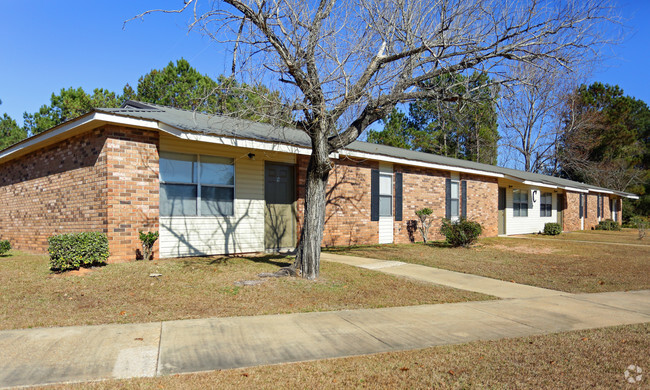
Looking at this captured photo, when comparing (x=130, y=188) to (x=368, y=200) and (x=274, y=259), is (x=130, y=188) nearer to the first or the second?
(x=274, y=259)

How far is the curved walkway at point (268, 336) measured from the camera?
398cm

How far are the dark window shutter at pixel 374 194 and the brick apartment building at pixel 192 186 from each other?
0.16 ft

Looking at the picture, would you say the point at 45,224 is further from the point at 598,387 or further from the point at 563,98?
the point at 563,98

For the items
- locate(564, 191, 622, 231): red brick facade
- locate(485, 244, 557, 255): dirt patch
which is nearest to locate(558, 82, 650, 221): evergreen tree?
locate(564, 191, 622, 231): red brick facade

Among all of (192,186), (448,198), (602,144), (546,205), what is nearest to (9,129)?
(192,186)

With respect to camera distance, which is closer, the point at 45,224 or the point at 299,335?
the point at 299,335

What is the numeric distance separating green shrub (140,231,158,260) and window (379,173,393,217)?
8113 mm

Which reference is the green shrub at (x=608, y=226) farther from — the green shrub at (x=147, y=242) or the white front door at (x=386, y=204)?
the green shrub at (x=147, y=242)

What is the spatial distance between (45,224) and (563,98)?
37.3 m

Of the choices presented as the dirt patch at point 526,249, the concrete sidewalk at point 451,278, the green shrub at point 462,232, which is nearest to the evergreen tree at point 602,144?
the dirt patch at point 526,249

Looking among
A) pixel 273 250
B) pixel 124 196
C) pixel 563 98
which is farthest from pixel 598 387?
pixel 563 98

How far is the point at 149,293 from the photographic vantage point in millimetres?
6797

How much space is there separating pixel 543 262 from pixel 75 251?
11458 mm

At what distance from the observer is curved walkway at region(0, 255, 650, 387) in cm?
398
